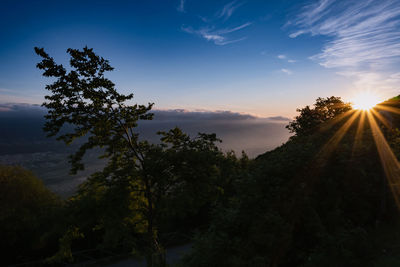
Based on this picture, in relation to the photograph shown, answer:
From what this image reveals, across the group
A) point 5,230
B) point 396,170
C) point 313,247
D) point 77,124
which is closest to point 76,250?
point 5,230

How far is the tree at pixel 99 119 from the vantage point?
24.7 feet

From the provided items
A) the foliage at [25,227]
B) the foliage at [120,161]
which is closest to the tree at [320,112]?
the foliage at [120,161]

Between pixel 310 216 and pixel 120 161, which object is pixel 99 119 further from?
pixel 310 216

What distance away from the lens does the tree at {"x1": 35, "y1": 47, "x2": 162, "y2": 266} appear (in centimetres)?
753

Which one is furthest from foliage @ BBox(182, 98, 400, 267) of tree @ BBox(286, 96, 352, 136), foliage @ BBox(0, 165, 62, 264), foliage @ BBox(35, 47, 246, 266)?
tree @ BBox(286, 96, 352, 136)

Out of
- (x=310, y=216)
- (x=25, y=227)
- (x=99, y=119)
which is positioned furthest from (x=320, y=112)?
(x=25, y=227)

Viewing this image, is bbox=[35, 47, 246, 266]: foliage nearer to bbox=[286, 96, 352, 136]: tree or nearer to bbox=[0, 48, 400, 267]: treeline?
bbox=[0, 48, 400, 267]: treeline

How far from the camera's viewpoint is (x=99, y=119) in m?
8.06

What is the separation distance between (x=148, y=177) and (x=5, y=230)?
1550 cm

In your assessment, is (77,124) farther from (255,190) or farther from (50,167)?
(50,167)

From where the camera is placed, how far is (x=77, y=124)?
779 cm

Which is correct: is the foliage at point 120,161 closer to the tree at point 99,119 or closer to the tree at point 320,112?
the tree at point 99,119

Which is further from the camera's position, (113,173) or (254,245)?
(113,173)

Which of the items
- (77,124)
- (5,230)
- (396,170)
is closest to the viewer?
(77,124)
